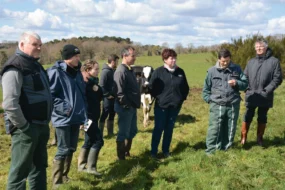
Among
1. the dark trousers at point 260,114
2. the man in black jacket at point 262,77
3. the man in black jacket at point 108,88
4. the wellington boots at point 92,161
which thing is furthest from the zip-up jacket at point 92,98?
the dark trousers at point 260,114

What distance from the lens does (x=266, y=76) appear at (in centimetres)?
677

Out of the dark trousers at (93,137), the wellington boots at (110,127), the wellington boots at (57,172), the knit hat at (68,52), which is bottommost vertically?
the wellington boots at (110,127)

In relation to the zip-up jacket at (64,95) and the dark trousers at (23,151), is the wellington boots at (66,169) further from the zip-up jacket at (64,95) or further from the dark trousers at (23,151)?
the dark trousers at (23,151)

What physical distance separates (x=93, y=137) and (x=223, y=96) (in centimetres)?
264

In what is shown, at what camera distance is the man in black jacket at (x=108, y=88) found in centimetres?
760

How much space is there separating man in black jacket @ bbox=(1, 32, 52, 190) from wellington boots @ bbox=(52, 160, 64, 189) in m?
0.83

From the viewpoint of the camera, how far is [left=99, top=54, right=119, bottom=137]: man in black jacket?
760 centimetres

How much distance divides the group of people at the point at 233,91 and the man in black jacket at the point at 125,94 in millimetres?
1540

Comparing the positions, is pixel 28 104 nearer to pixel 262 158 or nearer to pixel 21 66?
pixel 21 66

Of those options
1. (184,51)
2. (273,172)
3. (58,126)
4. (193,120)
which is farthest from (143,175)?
(184,51)

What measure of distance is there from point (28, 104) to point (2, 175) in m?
3.38

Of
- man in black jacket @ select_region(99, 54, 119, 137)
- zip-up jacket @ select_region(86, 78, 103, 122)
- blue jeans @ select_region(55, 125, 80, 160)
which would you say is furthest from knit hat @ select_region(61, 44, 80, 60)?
man in black jacket @ select_region(99, 54, 119, 137)

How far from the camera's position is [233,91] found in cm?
632

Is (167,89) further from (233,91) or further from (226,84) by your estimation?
(233,91)
